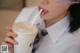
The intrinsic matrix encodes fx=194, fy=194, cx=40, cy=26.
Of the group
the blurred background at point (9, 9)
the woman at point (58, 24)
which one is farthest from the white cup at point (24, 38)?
the blurred background at point (9, 9)

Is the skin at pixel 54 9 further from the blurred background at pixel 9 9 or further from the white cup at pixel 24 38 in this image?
the blurred background at pixel 9 9

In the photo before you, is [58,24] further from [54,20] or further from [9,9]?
[9,9]

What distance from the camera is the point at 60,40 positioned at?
77 centimetres

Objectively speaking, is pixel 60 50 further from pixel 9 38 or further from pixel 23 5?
pixel 23 5

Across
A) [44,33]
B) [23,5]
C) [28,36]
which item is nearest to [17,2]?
[23,5]

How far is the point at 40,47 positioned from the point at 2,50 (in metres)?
0.16

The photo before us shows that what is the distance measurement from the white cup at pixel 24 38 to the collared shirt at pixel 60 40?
0.09 meters

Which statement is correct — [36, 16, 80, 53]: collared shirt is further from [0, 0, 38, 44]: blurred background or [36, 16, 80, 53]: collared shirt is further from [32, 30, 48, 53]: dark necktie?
[0, 0, 38, 44]: blurred background

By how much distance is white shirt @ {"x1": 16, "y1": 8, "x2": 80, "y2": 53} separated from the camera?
735 millimetres

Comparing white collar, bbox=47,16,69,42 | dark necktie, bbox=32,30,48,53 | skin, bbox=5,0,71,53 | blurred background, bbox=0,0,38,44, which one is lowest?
blurred background, bbox=0,0,38,44

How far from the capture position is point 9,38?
0.76 m

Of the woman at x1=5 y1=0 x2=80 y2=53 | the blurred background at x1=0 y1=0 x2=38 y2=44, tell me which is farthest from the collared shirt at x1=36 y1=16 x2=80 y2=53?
the blurred background at x1=0 y1=0 x2=38 y2=44

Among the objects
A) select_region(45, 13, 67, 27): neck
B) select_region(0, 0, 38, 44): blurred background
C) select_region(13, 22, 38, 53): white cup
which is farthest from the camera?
select_region(0, 0, 38, 44): blurred background

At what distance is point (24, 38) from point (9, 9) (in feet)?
2.20
